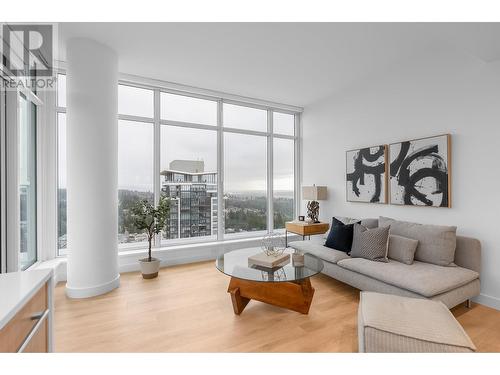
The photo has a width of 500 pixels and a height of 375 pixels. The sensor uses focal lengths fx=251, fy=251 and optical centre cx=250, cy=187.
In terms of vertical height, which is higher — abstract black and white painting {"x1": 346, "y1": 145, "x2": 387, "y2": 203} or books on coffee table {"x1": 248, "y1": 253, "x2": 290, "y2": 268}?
abstract black and white painting {"x1": 346, "y1": 145, "x2": 387, "y2": 203}

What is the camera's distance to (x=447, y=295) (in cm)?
226

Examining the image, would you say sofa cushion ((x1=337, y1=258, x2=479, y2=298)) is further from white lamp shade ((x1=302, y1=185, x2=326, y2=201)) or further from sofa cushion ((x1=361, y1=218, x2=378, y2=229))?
white lamp shade ((x1=302, y1=185, x2=326, y2=201))

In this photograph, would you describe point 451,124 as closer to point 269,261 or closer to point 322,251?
point 322,251

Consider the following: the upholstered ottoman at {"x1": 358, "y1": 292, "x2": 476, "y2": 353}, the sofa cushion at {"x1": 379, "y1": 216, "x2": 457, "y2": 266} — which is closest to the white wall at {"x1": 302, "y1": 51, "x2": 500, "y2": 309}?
the sofa cushion at {"x1": 379, "y1": 216, "x2": 457, "y2": 266}

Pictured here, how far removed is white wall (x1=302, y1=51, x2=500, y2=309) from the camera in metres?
2.61

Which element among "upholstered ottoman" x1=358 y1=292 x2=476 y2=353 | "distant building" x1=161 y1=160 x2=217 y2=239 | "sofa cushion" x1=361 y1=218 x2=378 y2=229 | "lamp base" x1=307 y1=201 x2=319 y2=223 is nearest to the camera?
"upholstered ottoman" x1=358 y1=292 x2=476 y2=353

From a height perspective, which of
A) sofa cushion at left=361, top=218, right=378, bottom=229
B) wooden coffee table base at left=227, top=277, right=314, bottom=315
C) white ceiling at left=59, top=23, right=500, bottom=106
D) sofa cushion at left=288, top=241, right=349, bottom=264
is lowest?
wooden coffee table base at left=227, top=277, right=314, bottom=315

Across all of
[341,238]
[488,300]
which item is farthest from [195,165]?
[488,300]

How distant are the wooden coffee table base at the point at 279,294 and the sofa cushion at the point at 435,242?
140 cm

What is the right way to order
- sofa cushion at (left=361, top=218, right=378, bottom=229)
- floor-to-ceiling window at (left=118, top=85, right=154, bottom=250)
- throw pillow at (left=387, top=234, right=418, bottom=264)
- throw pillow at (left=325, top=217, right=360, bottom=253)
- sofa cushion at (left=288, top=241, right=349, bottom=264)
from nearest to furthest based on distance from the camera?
throw pillow at (left=387, top=234, right=418, bottom=264) → sofa cushion at (left=288, top=241, right=349, bottom=264) → throw pillow at (left=325, top=217, right=360, bottom=253) → sofa cushion at (left=361, top=218, right=378, bottom=229) → floor-to-ceiling window at (left=118, top=85, right=154, bottom=250)

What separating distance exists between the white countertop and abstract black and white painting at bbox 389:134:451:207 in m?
3.75

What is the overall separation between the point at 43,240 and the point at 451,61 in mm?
5536

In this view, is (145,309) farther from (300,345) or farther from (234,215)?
(234,215)
